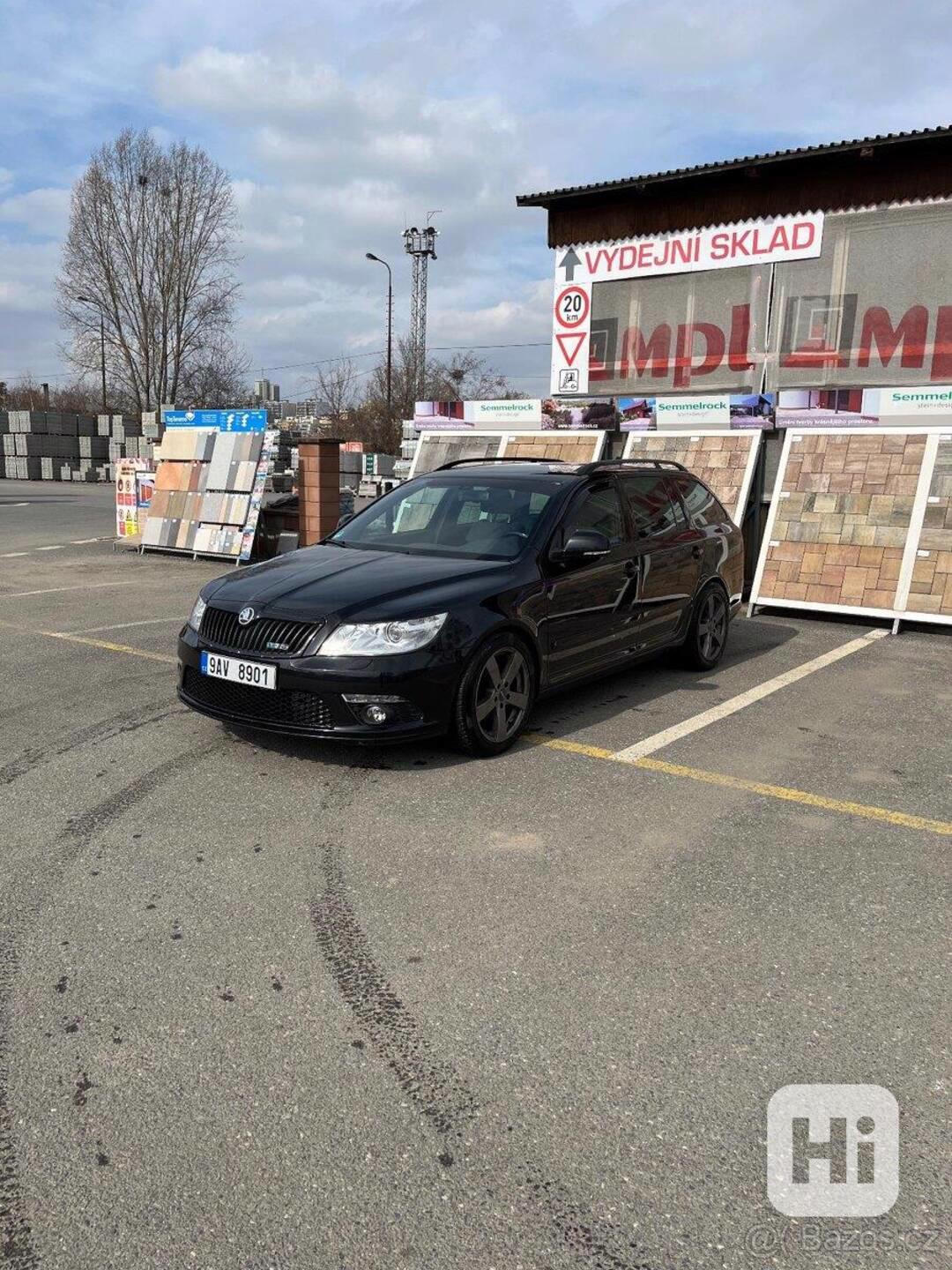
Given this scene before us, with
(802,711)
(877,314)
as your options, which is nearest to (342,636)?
(802,711)

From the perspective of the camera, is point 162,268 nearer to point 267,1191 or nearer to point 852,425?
point 852,425

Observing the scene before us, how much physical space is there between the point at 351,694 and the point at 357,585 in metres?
0.70

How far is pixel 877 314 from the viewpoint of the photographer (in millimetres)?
12617

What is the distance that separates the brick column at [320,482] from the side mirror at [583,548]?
8.38 metres

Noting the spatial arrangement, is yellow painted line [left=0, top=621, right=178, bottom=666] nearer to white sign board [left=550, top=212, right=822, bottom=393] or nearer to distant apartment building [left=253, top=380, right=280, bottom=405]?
white sign board [left=550, top=212, right=822, bottom=393]

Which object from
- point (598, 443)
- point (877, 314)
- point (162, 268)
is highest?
point (162, 268)

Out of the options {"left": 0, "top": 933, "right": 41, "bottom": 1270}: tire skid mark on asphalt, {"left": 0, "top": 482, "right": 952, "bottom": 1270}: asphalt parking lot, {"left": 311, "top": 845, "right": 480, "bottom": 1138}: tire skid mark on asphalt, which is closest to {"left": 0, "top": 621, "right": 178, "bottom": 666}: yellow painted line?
{"left": 0, "top": 482, "right": 952, "bottom": 1270}: asphalt parking lot

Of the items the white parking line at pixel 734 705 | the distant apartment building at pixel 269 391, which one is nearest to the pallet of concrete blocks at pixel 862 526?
the white parking line at pixel 734 705

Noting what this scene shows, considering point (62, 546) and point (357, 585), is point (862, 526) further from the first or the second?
point (62, 546)

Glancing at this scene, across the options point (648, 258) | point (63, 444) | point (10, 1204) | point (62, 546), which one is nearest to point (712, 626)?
point (10, 1204)

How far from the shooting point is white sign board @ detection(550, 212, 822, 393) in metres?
13.1

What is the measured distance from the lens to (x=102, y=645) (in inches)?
311

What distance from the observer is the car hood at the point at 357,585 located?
4.75 metres

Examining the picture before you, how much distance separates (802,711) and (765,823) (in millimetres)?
2079
